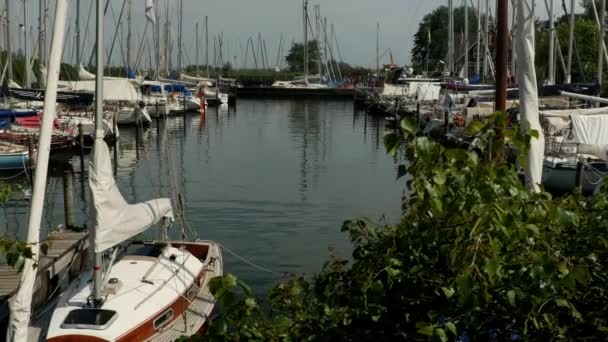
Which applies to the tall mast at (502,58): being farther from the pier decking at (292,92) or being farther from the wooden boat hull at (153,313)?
the pier decking at (292,92)

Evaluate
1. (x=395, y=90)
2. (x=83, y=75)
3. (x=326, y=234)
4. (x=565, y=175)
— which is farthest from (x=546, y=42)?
(x=326, y=234)

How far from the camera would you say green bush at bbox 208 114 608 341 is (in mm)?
4348

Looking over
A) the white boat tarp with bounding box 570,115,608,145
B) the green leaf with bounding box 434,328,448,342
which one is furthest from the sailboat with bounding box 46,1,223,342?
the white boat tarp with bounding box 570,115,608,145

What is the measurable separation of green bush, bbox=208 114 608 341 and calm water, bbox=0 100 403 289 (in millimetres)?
9782

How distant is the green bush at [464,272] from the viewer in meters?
4.35

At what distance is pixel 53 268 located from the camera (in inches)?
548

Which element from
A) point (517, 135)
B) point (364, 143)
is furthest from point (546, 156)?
point (364, 143)

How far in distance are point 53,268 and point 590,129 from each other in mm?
Answer: 18981

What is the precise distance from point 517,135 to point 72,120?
129 feet

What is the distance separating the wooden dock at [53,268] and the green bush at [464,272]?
816 centimetres

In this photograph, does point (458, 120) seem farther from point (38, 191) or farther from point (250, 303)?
point (250, 303)

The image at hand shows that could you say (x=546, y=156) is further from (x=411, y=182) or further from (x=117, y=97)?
(x=117, y=97)

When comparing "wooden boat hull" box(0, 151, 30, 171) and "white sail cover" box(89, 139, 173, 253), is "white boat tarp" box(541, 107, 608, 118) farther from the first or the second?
"wooden boat hull" box(0, 151, 30, 171)

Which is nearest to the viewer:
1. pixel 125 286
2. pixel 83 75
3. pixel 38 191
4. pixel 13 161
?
pixel 38 191
